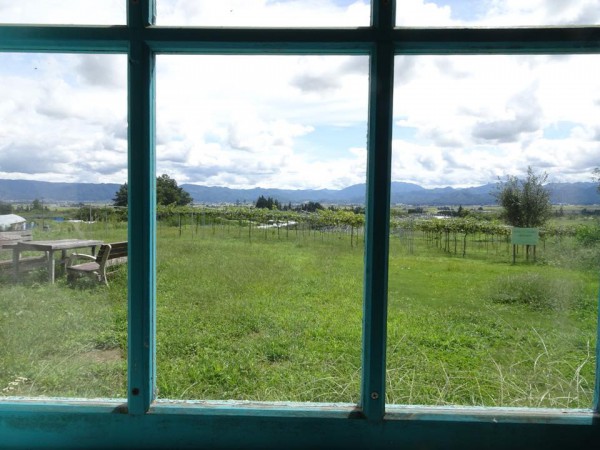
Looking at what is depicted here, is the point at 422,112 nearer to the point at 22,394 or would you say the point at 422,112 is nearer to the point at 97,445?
the point at 97,445

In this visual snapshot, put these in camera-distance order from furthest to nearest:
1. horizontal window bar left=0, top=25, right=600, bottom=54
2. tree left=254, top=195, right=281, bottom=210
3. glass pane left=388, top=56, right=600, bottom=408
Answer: tree left=254, top=195, right=281, bottom=210
glass pane left=388, top=56, right=600, bottom=408
horizontal window bar left=0, top=25, right=600, bottom=54

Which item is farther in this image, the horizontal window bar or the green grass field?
the green grass field

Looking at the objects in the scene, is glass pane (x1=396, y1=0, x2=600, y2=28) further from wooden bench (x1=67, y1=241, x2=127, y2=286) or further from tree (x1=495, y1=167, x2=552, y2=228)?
wooden bench (x1=67, y1=241, x2=127, y2=286)

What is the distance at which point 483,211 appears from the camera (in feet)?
5.40

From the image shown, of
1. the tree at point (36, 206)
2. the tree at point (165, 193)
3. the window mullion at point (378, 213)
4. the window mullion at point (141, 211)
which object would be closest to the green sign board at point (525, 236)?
the window mullion at point (378, 213)

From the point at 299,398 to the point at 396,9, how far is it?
4.98ft

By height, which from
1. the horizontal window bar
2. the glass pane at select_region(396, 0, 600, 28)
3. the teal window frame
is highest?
the glass pane at select_region(396, 0, 600, 28)

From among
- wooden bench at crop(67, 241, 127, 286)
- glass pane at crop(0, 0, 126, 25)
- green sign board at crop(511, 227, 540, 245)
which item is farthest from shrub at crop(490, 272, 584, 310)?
glass pane at crop(0, 0, 126, 25)

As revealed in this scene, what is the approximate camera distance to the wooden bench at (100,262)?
62.9 inches

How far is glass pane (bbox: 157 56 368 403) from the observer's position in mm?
1587

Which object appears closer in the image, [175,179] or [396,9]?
[396,9]

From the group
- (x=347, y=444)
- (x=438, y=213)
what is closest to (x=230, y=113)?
(x=438, y=213)

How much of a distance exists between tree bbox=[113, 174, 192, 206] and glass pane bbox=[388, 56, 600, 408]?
86 cm

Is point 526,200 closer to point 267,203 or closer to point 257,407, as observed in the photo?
point 267,203
